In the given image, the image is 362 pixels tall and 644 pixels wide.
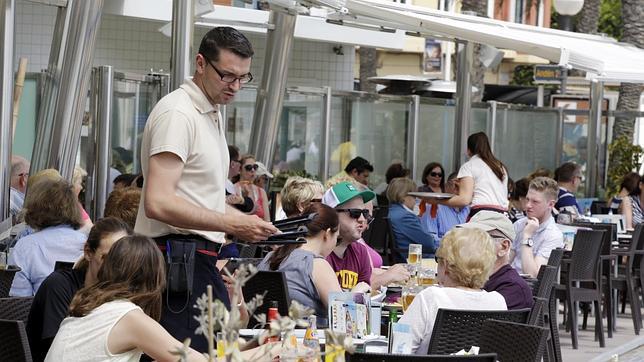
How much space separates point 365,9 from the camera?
1407 centimetres

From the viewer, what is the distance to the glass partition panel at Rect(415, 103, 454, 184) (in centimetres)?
2044

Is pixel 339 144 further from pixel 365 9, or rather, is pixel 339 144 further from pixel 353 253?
pixel 353 253

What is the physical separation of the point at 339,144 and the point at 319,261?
11360mm

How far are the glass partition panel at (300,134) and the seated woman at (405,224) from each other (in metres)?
4.16

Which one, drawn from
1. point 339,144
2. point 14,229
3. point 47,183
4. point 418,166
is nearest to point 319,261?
point 47,183

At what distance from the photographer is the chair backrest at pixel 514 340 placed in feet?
18.5

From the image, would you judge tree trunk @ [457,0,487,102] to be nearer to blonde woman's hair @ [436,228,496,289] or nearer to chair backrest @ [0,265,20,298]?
chair backrest @ [0,265,20,298]

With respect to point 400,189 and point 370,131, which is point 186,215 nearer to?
point 400,189

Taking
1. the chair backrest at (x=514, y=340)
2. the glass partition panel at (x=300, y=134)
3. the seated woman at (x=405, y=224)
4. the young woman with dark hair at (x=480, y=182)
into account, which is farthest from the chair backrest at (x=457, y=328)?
the glass partition panel at (x=300, y=134)

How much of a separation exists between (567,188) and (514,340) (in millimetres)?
11741

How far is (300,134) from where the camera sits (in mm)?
18297

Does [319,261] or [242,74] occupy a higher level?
[242,74]

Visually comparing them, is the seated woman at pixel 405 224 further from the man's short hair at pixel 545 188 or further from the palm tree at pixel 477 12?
the palm tree at pixel 477 12

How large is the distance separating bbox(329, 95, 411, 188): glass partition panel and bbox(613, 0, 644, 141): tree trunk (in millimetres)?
8201
